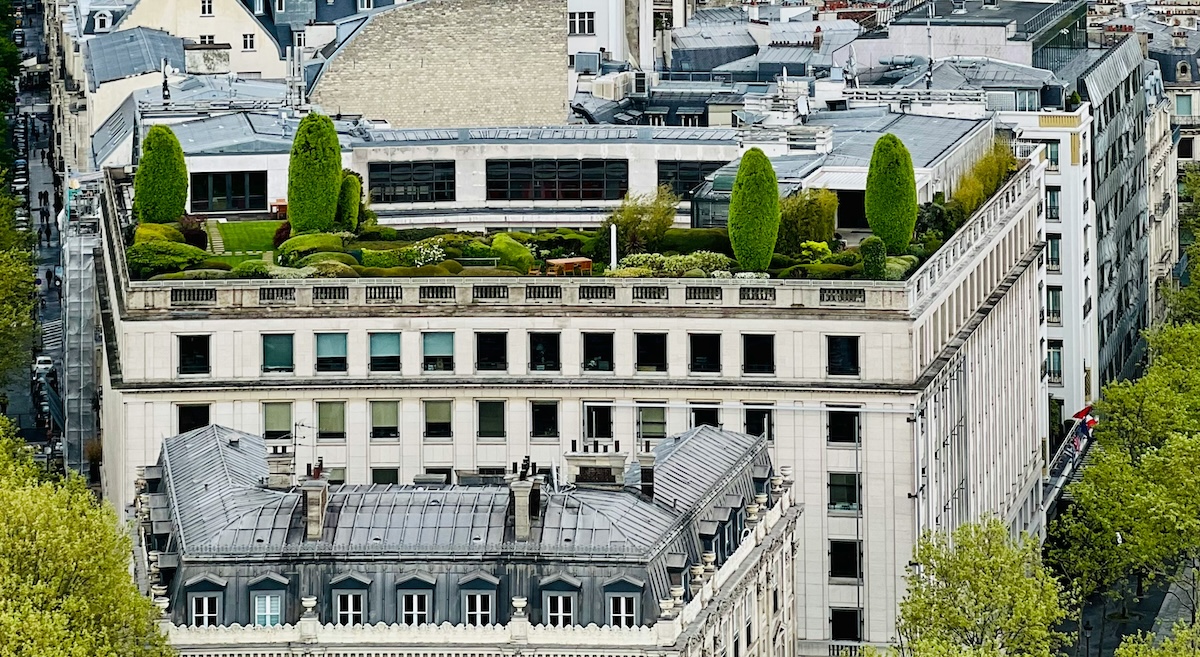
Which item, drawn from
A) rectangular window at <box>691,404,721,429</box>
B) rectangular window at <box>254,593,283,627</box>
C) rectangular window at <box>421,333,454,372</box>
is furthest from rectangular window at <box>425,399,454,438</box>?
rectangular window at <box>254,593,283,627</box>

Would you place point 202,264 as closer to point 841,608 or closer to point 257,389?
point 257,389

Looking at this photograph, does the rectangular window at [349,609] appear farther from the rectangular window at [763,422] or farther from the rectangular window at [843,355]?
the rectangular window at [843,355]

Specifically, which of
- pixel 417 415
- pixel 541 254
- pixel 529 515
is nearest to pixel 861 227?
pixel 541 254

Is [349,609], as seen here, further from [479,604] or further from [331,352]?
[331,352]

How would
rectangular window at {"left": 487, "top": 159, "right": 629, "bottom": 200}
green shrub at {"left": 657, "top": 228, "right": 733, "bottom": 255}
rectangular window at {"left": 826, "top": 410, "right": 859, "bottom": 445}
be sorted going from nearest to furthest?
1. rectangular window at {"left": 826, "top": 410, "right": 859, "bottom": 445}
2. green shrub at {"left": 657, "top": 228, "right": 733, "bottom": 255}
3. rectangular window at {"left": 487, "top": 159, "right": 629, "bottom": 200}

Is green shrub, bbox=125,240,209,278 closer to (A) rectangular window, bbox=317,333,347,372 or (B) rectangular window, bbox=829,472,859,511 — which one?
(A) rectangular window, bbox=317,333,347,372
